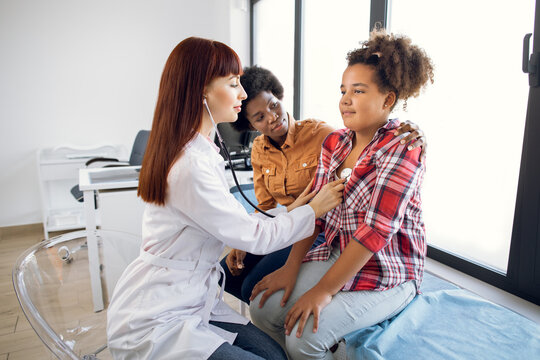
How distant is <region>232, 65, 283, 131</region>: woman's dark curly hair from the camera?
1.46 meters

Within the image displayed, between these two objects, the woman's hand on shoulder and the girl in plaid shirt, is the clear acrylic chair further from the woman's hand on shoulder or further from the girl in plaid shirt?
the woman's hand on shoulder

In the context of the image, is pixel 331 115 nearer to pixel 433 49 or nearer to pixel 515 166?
pixel 433 49

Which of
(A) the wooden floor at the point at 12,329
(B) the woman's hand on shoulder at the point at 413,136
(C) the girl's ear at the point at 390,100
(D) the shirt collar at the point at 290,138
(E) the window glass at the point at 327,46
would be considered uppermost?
(E) the window glass at the point at 327,46

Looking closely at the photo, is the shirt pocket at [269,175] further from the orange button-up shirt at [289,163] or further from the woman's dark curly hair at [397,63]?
the woman's dark curly hair at [397,63]

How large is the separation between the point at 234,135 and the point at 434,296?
1.84m

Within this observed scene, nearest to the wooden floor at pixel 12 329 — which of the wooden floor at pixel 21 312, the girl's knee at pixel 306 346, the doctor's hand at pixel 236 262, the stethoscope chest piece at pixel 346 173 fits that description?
the wooden floor at pixel 21 312

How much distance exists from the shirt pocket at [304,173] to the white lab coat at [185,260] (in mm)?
484

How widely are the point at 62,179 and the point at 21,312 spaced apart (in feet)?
5.40

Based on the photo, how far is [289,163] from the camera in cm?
149

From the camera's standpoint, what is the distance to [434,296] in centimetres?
112

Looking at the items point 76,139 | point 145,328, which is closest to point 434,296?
point 145,328

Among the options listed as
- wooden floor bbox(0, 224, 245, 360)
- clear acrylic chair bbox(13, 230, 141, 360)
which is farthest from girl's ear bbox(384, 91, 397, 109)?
wooden floor bbox(0, 224, 245, 360)

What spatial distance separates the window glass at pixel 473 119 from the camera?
1337mm

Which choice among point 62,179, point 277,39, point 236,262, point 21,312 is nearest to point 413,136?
point 236,262
